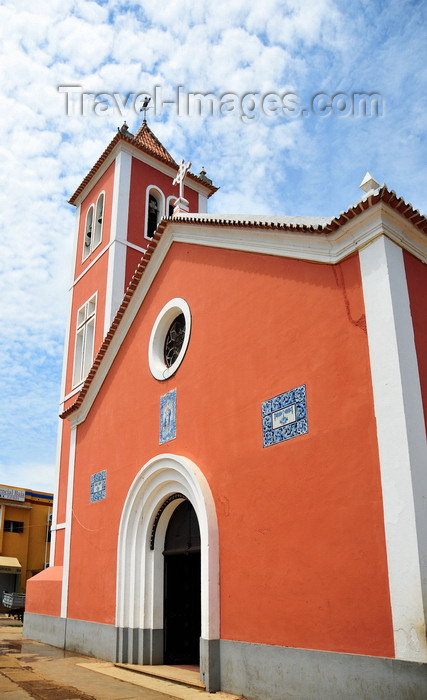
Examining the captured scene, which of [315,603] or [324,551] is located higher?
[324,551]

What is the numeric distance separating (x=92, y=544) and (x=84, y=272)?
808 centimetres

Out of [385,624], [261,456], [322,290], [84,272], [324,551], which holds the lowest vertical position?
[385,624]

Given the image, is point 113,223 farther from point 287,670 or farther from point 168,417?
point 287,670

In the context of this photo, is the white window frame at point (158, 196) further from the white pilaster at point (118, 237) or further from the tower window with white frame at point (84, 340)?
the tower window with white frame at point (84, 340)

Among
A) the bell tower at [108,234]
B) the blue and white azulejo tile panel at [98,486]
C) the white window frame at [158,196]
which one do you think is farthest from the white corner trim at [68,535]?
the white window frame at [158,196]

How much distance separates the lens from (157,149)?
56.5 feet

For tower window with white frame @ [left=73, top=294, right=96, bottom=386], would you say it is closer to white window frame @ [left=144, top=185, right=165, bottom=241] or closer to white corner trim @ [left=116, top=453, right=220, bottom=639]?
white window frame @ [left=144, top=185, right=165, bottom=241]

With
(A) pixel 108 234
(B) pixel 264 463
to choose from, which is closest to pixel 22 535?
(A) pixel 108 234

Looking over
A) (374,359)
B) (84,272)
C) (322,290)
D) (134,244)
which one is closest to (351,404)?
(374,359)

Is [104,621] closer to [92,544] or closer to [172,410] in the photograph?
[92,544]

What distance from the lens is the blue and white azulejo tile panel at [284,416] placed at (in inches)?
242

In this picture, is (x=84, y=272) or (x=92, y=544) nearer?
(x=92, y=544)

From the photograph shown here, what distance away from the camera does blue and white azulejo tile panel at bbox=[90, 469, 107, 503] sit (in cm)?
1052

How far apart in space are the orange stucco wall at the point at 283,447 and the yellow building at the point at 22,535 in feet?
61.7
